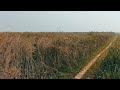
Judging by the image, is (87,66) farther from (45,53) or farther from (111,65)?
(45,53)

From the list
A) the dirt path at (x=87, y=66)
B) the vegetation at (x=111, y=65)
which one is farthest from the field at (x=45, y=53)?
the dirt path at (x=87, y=66)

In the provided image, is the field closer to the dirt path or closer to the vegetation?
the vegetation

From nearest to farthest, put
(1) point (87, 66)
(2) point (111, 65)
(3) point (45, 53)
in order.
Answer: (2) point (111, 65)
(1) point (87, 66)
(3) point (45, 53)

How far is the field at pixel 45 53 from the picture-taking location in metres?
8.88

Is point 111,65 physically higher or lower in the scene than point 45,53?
lower

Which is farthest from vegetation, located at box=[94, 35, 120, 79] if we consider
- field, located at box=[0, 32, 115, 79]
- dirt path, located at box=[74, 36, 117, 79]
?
dirt path, located at box=[74, 36, 117, 79]

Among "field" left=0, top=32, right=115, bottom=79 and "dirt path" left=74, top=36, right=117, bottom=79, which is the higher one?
"field" left=0, top=32, right=115, bottom=79

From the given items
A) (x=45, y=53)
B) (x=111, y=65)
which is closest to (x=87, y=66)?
(x=111, y=65)

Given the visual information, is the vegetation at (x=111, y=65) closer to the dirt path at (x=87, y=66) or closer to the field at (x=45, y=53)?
the field at (x=45, y=53)

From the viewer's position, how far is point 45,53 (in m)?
10.2

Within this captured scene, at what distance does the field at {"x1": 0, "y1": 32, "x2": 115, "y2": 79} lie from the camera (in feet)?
29.1
